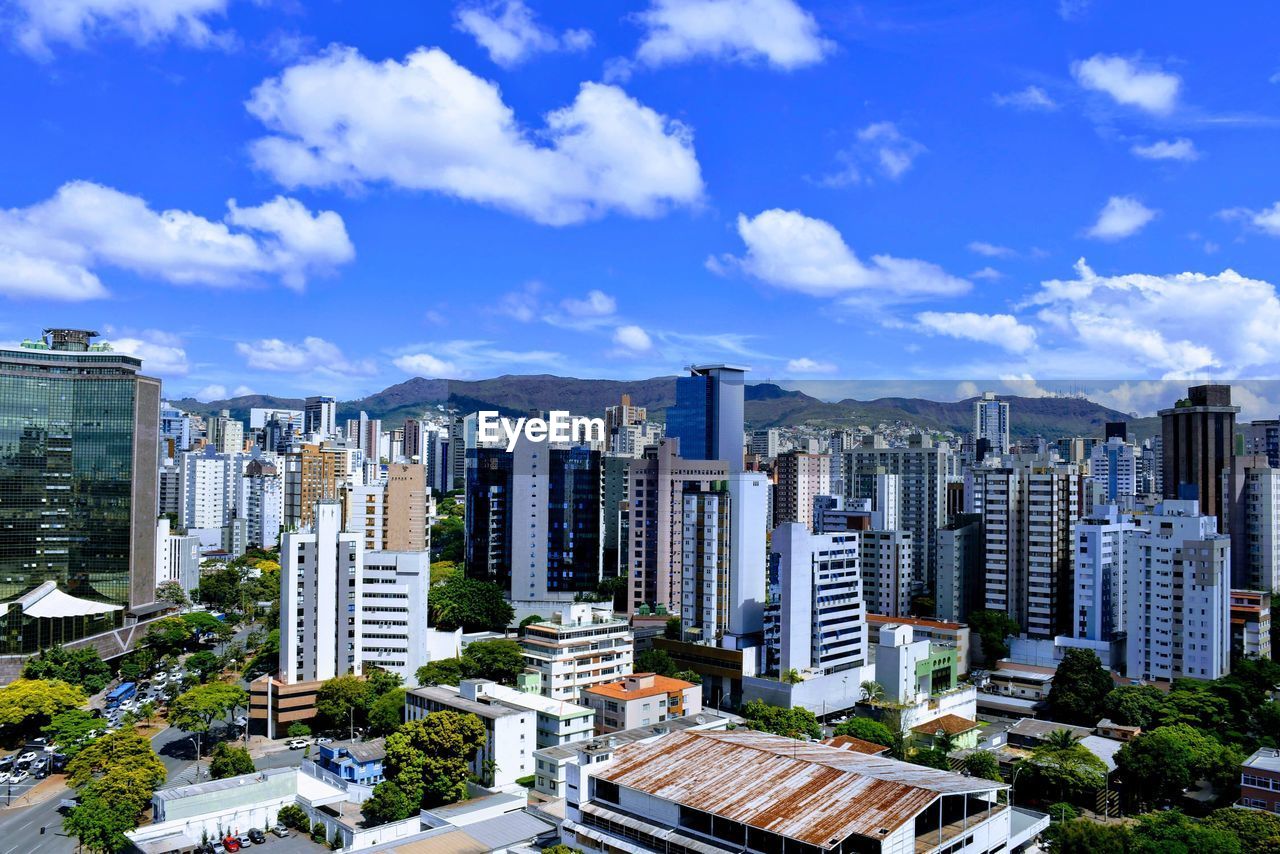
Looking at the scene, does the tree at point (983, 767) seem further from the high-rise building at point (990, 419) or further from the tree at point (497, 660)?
the high-rise building at point (990, 419)

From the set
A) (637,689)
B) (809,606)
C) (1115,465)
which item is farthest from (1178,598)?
(1115,465)

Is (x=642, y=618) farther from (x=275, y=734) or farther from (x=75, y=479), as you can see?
(x=75, y=479)

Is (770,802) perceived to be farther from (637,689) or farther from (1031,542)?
(1031,542)

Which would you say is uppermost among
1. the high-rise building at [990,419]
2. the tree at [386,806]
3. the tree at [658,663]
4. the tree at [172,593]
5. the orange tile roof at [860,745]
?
the high-rise building at [990,419]

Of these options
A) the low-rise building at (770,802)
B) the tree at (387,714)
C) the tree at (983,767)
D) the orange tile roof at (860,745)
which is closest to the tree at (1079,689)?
the tree at (983,767)

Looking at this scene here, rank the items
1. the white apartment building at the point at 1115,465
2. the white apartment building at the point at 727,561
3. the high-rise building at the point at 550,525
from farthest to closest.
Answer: the white apartment building at the point at 1115,465
the high-rise building at the point at 550,525
the white apartment building at the point at 727,561

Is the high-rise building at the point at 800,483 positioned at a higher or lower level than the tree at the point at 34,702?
higher

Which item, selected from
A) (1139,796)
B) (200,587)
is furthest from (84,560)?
(1139,796)
